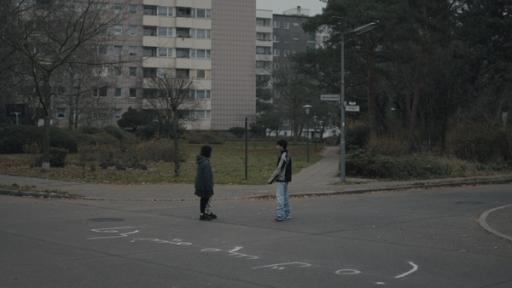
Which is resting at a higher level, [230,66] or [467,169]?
[230,66]

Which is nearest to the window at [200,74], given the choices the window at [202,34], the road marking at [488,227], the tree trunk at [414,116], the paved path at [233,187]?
the window at [202,34]

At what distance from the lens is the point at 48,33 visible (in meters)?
30.9

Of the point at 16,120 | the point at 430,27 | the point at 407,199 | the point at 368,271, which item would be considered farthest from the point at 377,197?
the point at 16,120

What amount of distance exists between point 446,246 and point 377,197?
33.3ft

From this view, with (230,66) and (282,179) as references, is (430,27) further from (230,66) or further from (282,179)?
(230,66)

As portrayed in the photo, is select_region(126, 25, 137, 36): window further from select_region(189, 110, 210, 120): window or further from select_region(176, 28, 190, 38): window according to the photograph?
select_region(189, 110, 210, 120): window

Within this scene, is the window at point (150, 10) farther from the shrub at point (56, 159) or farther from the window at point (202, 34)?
the shrub at point (56, 159)

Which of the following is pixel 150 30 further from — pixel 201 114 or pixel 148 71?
pixel 201 114

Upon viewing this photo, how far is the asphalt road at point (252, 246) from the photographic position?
28.1 feet

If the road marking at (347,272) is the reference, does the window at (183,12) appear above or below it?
above

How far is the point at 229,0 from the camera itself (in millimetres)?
97875

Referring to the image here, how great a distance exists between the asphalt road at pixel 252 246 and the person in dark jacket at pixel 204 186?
0.31 m

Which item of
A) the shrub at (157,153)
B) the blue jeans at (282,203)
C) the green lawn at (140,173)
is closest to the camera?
the blue jeans at (282,203)

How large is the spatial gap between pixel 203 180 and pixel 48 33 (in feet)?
59.4
